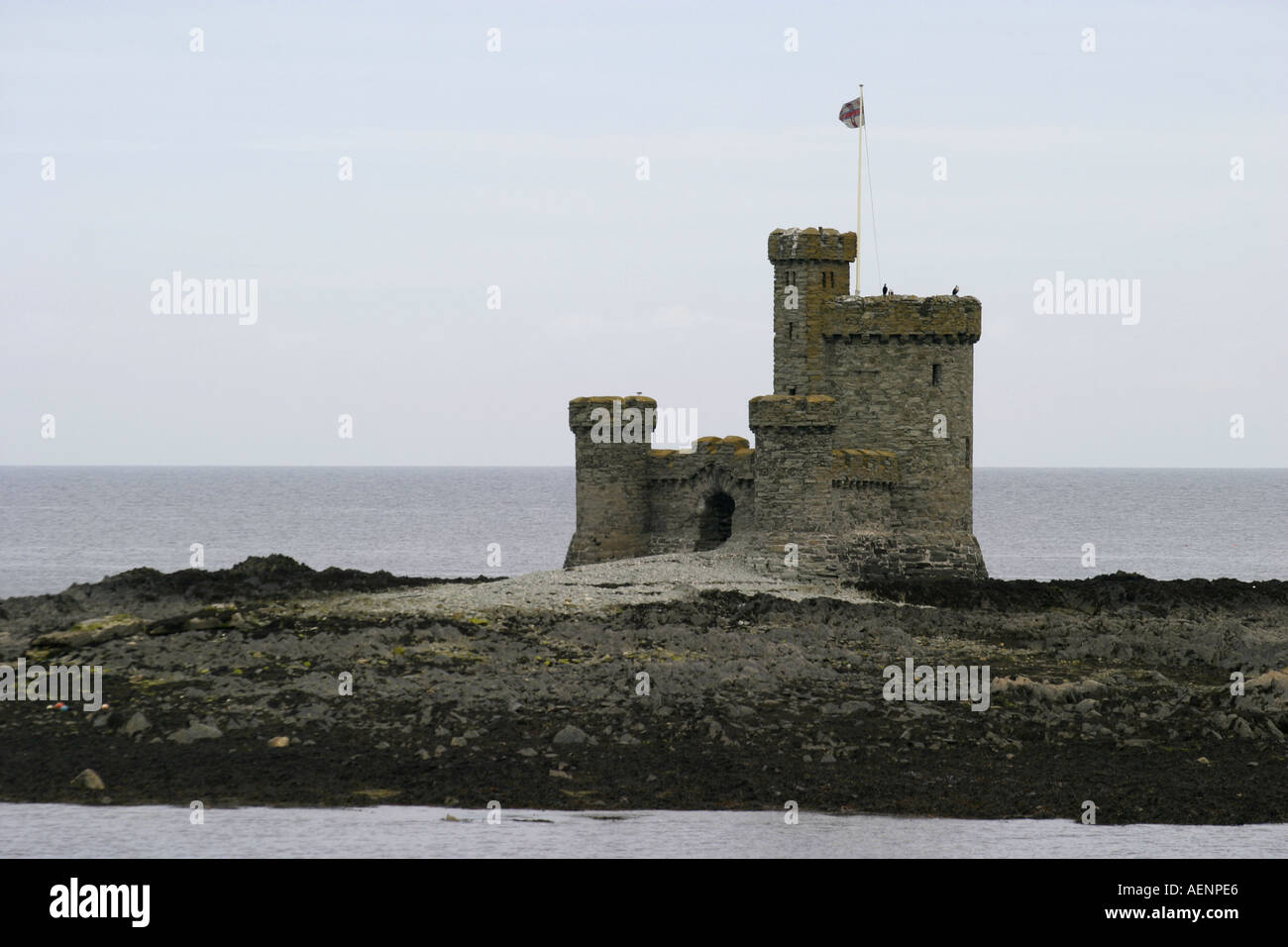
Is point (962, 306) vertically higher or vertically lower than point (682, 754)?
higher

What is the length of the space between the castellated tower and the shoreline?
565 centimetres

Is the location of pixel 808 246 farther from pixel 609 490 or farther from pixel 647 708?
pixel 647 708

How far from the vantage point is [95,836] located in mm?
21891

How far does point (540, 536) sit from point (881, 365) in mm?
59503

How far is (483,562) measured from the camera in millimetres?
83312

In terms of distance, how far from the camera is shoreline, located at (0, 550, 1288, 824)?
24000 millimetres

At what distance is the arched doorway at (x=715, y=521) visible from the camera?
47.1 m

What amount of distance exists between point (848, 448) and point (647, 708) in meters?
19.3

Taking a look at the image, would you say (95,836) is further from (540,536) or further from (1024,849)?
(540,536)

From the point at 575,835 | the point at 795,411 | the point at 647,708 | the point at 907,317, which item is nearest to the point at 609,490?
the point at 795,411

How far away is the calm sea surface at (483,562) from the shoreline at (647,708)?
2.30 feet

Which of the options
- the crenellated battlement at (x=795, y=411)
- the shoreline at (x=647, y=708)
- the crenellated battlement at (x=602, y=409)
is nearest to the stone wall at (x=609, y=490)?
the crenellated battlement at (x=602, y=409)

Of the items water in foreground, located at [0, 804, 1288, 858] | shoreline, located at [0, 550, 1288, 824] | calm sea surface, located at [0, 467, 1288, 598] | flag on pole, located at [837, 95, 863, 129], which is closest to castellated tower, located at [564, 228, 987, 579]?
flag on pole, located at [837, 95, 863, 129]
